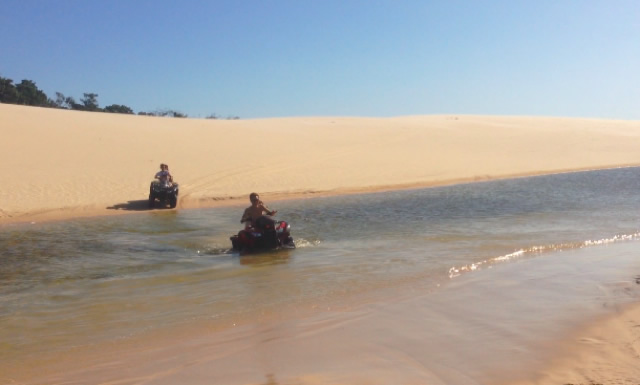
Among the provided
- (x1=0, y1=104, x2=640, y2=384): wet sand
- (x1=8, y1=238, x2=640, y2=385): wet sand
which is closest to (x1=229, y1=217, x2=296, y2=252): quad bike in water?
(x1=8, y1=238, x2=640, y2=385): wet sand

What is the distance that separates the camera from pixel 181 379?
416cm

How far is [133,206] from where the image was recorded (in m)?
16.4

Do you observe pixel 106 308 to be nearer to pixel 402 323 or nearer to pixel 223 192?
pixel 402 323

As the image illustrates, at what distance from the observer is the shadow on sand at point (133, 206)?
16078mm

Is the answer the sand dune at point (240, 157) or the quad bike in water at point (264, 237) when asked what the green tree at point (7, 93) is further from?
the quad bike in water at point (264, 237)

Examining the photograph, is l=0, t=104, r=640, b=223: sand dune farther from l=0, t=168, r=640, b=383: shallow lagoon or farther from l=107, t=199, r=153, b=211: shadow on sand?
l=0, t=168, r=640, b=383: shallow lagoon

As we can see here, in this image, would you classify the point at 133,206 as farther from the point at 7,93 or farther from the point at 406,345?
the point at 7,93

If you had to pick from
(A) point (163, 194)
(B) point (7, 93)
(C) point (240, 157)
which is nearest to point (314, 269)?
(A) point (163, 194)

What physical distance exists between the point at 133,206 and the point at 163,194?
1.07 meters

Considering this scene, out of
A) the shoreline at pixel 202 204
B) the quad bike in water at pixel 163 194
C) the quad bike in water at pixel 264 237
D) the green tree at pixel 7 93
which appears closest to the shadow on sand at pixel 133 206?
the shoreline at pixel 202 204

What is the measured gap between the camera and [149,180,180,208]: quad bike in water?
1587 cm

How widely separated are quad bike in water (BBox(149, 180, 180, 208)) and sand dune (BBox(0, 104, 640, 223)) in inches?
21.5

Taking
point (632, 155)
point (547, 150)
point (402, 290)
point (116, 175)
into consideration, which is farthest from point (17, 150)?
point (632, 155)

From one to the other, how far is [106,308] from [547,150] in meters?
27.4
